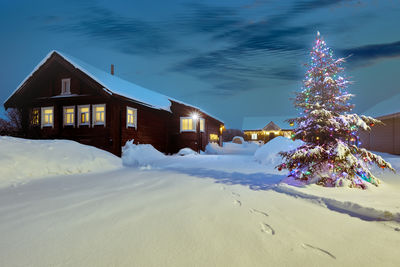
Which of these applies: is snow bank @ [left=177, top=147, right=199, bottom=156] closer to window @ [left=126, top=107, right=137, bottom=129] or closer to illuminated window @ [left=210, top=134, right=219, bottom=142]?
window @ [left=126, top=107, right=137, bottom=129]

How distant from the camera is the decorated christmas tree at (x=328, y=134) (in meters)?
4.97

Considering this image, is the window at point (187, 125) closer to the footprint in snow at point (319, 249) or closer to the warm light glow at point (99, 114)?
the warm light glow at point (99, 114)

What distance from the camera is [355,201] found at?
12.1 feet

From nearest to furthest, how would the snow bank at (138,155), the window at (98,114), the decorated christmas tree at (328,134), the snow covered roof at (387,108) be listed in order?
the decorated christmas tree at (328,134), the snow bank at (138,155), the window at (98,114), the snow covered roof at (387,108)

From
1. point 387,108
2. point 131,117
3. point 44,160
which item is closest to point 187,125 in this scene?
point 131,117

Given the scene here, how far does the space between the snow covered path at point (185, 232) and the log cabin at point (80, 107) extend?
28.2 ft

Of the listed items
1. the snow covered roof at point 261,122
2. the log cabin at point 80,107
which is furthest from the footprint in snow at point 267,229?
the snow covered roof at point 261,122

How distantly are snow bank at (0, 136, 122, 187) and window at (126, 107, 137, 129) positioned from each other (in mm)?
4371

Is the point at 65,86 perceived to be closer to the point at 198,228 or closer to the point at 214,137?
the point at 198,228

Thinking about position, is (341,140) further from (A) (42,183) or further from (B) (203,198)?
(A) (42,183)

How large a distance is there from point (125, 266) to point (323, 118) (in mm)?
5450

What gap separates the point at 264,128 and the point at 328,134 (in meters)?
39.6

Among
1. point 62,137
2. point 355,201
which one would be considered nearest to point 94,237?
point 355,201

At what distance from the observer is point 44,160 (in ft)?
23.8
